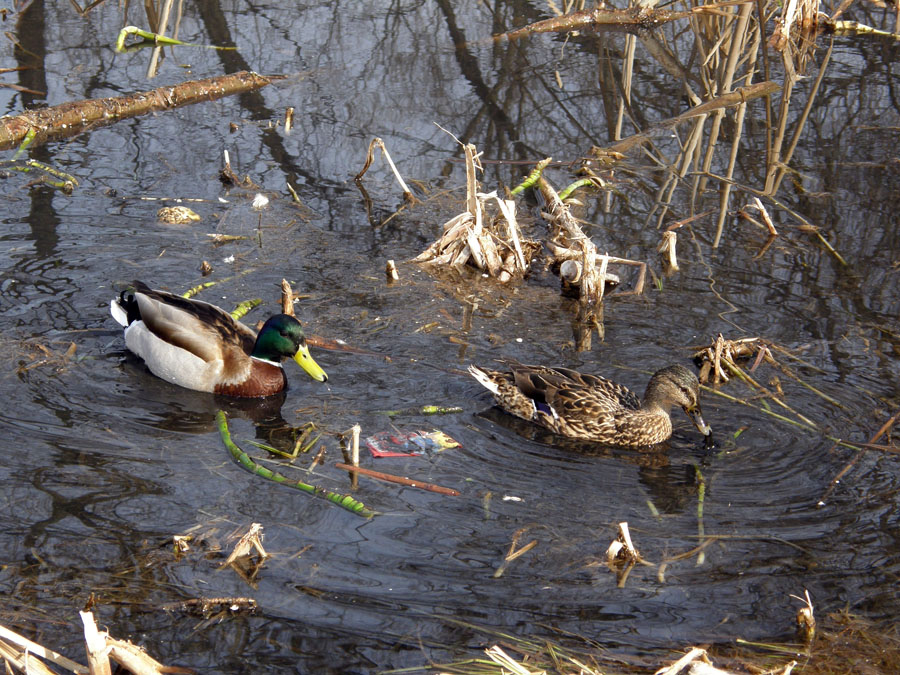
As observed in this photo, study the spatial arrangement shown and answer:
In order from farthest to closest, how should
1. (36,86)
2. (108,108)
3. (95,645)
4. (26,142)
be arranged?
(36,86)
(108,108)
(26,142)
(95,645)

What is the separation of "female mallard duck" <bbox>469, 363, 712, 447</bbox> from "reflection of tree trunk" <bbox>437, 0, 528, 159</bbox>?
444cm

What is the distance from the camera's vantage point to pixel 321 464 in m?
5.44

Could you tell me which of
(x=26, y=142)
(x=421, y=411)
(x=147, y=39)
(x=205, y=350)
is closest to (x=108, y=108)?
(x=26, y=142)

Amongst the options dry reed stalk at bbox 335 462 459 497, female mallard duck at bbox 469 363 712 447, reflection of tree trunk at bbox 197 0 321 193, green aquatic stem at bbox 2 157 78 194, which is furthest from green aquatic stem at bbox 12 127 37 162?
dry reed stalk at bbox 335 462 459 497

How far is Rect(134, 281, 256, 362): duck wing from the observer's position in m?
6.50

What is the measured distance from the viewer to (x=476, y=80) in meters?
12.1

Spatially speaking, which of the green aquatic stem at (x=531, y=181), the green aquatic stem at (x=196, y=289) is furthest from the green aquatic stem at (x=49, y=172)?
the green aquatic stem at (x=531, y=181)

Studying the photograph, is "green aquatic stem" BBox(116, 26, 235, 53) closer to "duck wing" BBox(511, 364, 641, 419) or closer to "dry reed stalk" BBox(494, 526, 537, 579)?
"duck wing" BBox(511, 364, 641, 419)

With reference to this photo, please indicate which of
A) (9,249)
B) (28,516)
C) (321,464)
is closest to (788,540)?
(321,464)

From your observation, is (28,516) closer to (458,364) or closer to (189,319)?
(189,319)

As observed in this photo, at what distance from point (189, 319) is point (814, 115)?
7758 mm

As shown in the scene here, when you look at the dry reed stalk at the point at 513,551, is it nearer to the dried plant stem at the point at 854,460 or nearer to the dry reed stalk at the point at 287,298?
the dried plant stem at the point at 854,460

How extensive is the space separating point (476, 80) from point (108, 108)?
14.1 feet

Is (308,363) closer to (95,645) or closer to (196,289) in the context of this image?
(196,289)
